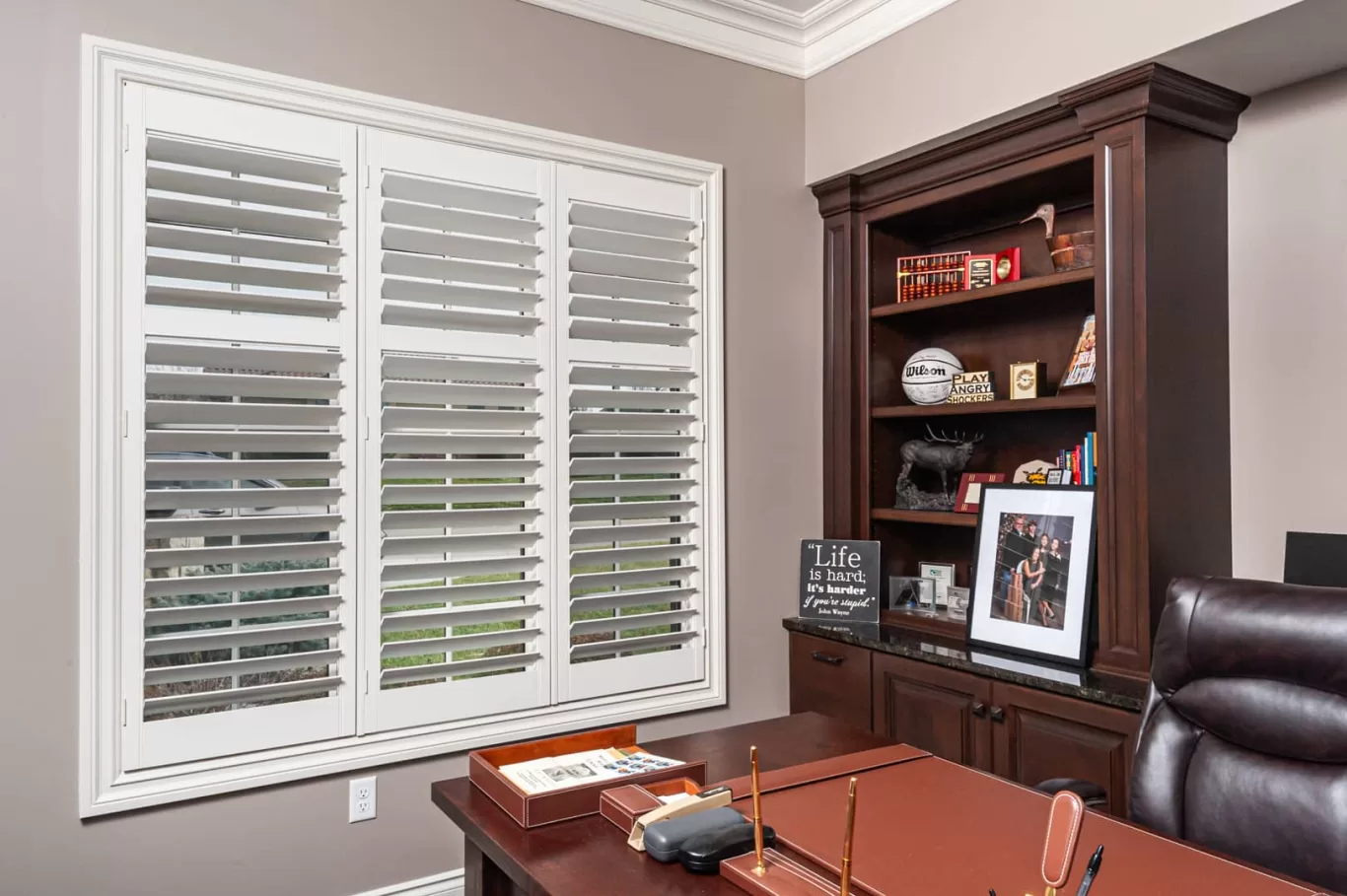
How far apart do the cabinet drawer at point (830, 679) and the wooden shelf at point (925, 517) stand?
0.49 metres

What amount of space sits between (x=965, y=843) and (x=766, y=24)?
115 inches

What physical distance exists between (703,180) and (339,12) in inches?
50.0

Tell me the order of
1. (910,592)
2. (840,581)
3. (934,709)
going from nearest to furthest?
(934,709), (840,581), (910,592)

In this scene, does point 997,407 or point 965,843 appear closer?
point 965,843

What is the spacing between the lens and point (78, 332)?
2.30m

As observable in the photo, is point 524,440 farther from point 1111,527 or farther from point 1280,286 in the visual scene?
point 1280,286

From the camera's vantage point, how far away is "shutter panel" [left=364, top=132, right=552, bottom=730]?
8.84 ft

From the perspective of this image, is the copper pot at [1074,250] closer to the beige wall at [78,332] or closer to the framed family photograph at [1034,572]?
the framed family photograph at [1034,572]

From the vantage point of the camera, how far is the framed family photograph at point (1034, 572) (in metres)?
2.64

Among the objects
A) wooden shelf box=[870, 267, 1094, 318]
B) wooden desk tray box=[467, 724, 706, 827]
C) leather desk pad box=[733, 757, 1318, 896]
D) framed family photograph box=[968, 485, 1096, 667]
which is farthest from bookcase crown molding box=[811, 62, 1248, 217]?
wooden desk tray box=[467, 724, 706, 827]

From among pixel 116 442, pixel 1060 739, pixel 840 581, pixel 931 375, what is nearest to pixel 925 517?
pixel 840 581

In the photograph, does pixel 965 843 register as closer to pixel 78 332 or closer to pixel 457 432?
pixel 457 432

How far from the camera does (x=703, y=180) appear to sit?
331 cm

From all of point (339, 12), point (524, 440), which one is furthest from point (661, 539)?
point (339, 12)
